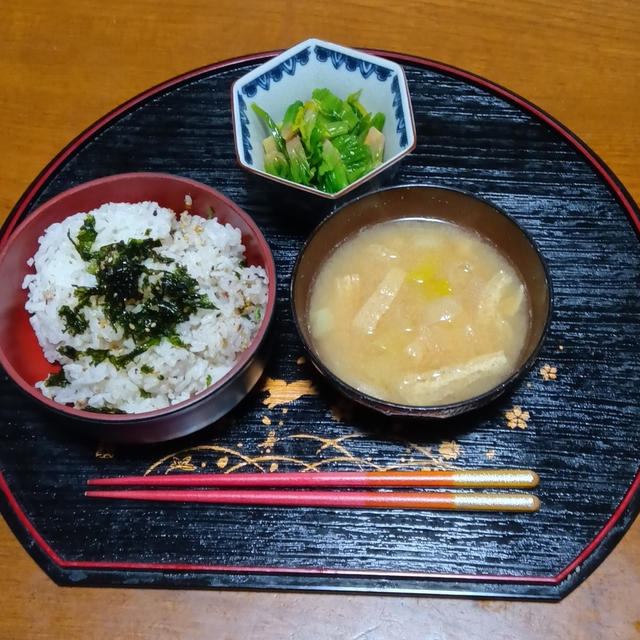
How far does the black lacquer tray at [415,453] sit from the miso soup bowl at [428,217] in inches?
8.1

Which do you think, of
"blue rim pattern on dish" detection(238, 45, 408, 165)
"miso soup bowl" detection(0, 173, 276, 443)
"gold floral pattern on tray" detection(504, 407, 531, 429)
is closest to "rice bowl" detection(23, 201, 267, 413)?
"miso soup bowl" detection(0, 173, 276, 443)

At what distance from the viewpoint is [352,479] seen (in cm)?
181

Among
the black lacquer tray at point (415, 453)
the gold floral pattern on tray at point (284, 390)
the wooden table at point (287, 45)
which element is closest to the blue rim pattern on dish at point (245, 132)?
the black lacquer tray at point (415, 453)

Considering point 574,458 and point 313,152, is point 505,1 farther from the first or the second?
point 574,458

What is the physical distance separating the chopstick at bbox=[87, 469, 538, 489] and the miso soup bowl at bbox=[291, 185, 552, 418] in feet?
0.71

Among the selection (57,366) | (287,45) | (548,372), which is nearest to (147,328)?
(57,366)

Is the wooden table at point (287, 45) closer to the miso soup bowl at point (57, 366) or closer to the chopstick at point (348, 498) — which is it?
the miso soup bowl at point (57, 366)

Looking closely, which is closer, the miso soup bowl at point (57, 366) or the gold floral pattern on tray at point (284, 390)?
the miso soup bowl at point (57, 366)

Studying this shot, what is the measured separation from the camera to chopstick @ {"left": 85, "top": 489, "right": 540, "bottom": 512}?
1759 millimetres

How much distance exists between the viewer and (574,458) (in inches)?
72.2

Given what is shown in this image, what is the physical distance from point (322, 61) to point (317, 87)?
3.5 inches

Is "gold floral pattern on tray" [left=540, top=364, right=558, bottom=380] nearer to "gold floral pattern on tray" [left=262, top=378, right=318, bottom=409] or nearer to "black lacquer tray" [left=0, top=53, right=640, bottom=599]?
"black lacquer tray" [left=0, top=53, right=640, bottom=599]

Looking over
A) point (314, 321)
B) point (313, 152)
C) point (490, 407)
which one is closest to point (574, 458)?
point (490, 407)

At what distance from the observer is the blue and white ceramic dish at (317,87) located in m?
2.12
